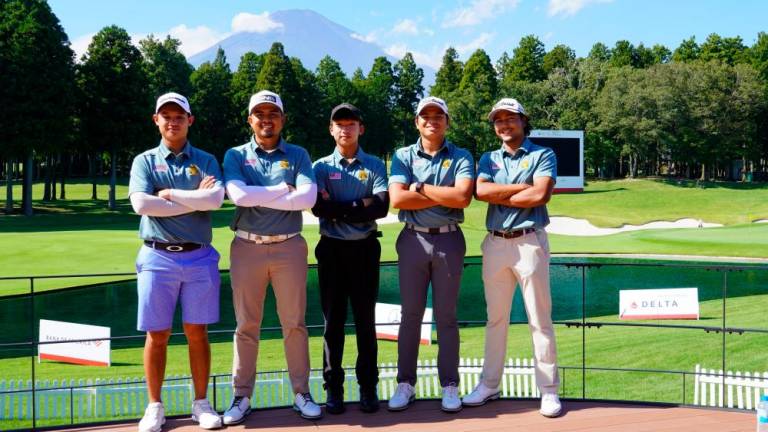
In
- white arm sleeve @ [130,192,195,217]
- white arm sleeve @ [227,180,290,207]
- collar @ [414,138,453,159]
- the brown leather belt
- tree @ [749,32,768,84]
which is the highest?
tree @ [749,32,768,84]

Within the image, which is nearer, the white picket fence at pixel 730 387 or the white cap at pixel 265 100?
the white cap at pixel 265 100

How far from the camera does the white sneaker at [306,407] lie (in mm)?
4918

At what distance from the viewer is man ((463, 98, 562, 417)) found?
5.09m

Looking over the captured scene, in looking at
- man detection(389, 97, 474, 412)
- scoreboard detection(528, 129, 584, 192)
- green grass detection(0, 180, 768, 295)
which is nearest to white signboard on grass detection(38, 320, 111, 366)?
green grass detection(0, 180, 768, 295)

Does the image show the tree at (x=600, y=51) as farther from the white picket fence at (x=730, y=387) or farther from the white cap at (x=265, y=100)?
the white cap at (x=265, y=100)

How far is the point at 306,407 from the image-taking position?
496 centimetres

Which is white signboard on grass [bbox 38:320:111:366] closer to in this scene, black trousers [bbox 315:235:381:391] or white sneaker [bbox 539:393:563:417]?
black trousers [bbox 315:235:381:391]

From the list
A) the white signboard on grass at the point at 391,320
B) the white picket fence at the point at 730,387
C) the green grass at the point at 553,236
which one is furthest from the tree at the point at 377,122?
the white picket fence at the point at 730,387

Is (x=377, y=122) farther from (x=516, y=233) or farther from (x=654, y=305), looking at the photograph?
(x=516, y=233)

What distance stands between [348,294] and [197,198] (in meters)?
1.29

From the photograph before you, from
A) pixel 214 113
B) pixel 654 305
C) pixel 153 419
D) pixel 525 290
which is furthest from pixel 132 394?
pixel 214 113

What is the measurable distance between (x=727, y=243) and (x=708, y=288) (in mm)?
8404

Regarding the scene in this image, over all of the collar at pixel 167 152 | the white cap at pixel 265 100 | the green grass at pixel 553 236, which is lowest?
the green grass at pixel 553 236

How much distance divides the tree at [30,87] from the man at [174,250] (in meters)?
38.8
